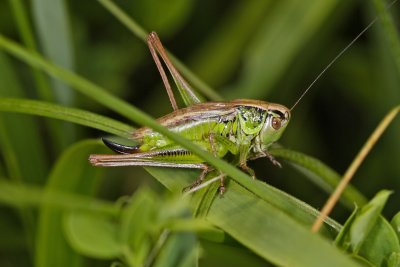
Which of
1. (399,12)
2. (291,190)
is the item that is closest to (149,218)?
(291,190)

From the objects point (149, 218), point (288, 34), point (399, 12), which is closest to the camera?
point (149, 218)

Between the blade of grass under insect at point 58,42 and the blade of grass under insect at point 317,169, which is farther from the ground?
the blade of grass under insect at point 317,169

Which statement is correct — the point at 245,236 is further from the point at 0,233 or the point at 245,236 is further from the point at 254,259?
the point at 0,233

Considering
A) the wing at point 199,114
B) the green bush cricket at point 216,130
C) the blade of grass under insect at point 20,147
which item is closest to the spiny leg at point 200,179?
the green bush cricket at point 216,130

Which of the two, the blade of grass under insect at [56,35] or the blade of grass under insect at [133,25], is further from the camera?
the blade of grass under insect at [56,35]

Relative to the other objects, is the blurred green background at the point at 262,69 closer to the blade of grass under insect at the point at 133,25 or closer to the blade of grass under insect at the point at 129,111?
the blade of grass under insect at the point at 133,25

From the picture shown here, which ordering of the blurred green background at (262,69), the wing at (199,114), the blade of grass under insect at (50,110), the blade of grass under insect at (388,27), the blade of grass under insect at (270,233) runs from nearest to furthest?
the blade of grass under insect at (270,233)
the blade of grass under insect at (50,110)
the blade of grass under insect at (388,27)
the wing at (199,114)
the blurred green background at (262,69)

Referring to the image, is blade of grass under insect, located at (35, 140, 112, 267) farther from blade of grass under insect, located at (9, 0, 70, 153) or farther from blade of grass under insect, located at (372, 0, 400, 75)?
blade of grass under insect, located at (372, 0, 400, 75)

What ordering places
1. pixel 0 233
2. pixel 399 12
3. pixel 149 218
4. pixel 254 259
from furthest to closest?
pixel 399 12, pixel 0 233, pixel 254 259, pixel 149 218
